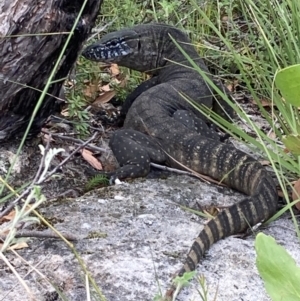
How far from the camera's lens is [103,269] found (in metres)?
2.72

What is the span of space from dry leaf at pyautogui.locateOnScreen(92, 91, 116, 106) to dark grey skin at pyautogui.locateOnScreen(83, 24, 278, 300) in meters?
0.22

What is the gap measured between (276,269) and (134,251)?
1592 mm

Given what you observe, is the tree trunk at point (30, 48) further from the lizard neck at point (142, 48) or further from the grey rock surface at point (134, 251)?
the lizard neck at point (142, 48)

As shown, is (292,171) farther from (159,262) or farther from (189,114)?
(189,114)

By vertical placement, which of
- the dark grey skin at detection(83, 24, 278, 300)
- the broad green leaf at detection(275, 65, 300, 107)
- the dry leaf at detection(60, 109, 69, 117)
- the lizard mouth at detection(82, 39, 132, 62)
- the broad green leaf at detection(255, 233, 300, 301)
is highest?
the broad green leaf at detection(275, 65, 300, 107)

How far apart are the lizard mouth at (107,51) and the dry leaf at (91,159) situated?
3.52ft

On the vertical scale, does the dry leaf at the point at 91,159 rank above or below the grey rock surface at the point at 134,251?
below

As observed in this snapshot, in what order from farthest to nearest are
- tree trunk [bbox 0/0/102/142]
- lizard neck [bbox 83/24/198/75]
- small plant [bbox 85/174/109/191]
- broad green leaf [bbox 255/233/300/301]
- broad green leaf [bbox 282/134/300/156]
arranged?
lizard neck [bbox 83/24/198/75], small plant [bbox 85/174/109/191], tree trunk [bbox 0/0/102/142], broad green leaf [bbox 282/134/300/156], broad green leaf [bbox 255/233/300/301]

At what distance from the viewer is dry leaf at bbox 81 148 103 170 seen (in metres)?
4.40

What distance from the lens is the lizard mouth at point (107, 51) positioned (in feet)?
17.4

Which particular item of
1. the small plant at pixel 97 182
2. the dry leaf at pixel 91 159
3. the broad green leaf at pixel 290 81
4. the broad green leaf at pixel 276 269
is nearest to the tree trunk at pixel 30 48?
the small plant at pixel 97 182

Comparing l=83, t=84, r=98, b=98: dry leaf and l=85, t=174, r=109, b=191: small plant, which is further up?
l=83, t=84, r=98, b=98: dry leaf

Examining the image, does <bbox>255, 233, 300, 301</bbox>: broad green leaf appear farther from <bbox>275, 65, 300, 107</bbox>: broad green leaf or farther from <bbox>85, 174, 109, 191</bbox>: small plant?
<bbox>85, 174, 109, 191</bbox>: small plant

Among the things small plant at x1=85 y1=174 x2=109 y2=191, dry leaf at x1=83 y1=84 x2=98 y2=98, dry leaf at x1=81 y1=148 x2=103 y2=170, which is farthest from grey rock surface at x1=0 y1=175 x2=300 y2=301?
dry leaf at x1=83 y1=84 x2=98 y2=98
